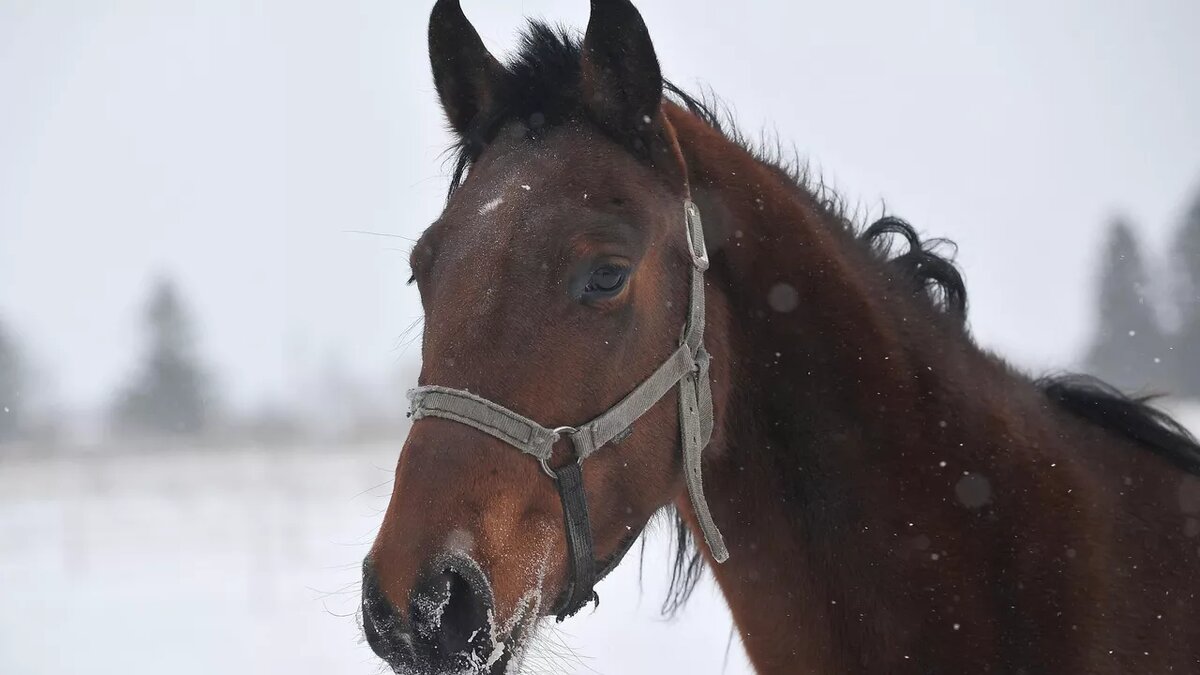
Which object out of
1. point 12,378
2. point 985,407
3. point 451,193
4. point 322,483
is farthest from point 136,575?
point 12,378

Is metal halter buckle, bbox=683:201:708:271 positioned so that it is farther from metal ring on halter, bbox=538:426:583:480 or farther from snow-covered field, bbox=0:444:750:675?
snow-covered field, bbox=0:444:750:675

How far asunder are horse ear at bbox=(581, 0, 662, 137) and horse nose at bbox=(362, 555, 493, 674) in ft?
4.35

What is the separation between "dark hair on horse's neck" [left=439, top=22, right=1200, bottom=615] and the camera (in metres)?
2.60

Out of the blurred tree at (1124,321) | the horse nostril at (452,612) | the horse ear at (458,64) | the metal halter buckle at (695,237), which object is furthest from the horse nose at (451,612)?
the blurred tree at (1124,321)

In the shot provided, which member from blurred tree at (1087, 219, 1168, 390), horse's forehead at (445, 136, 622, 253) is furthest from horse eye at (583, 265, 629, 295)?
blurred tree at (1087, 219, 1168, 390)

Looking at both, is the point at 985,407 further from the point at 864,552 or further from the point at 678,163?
the point at 678,163

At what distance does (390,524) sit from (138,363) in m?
33.7

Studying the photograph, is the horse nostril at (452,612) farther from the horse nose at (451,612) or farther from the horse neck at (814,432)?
the horse neck at (814,432)

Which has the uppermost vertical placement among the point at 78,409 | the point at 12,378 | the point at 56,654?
the point at 56,654

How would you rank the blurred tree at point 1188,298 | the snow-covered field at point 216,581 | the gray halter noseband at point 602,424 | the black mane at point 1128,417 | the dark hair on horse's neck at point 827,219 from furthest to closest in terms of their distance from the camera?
the blurred tree at point 1188,298 → the snow-covered field at point 216,581 → the black mane at point 1128,417 → the dark hair on horse's neck at point 827,219 → the gray halter noseband at point 602,424

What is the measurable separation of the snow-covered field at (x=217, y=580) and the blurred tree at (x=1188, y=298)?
249 cm

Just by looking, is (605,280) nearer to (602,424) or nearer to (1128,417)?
(602,424)

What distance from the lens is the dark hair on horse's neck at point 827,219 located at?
8.53 ft

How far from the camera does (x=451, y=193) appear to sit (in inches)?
110
